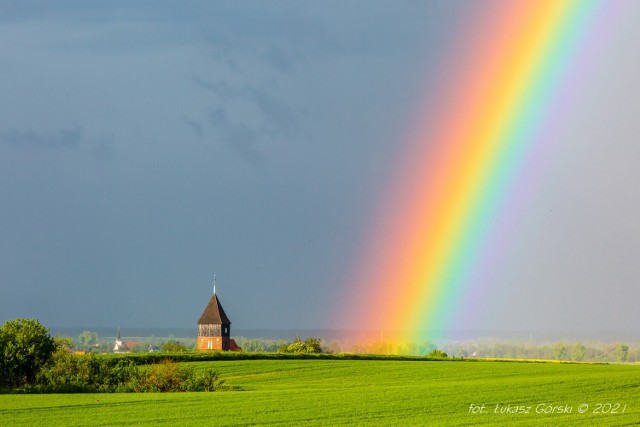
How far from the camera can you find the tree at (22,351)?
5184 centimetres

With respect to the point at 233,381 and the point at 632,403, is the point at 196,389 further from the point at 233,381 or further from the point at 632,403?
the point at 632,403

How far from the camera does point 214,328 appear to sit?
157 meters

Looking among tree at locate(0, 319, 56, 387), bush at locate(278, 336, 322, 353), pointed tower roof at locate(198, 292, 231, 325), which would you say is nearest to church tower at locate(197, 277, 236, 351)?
pointed tower roof at locate(198, 292, 231, 325)

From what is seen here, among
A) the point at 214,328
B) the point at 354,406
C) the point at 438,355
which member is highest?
the point at 214,328

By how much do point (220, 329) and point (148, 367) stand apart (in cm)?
10543

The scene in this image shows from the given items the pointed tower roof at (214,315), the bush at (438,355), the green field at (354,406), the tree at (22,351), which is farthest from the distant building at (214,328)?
the green field at (354,406)

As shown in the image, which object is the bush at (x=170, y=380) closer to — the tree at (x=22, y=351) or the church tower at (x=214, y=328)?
the tree at (x=22, y=351)

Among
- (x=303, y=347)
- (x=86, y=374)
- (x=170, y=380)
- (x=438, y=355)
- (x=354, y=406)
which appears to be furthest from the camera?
(x=303, y=347)

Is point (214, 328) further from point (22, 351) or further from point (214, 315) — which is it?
point (22, 351)

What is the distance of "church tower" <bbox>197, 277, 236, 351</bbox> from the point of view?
512 feet

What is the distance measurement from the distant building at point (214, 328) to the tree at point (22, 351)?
102648 mm

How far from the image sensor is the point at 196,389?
50.1 m

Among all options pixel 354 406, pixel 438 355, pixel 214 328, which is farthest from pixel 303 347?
pixel 354 406

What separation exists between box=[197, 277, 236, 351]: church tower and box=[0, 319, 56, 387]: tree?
103 m
